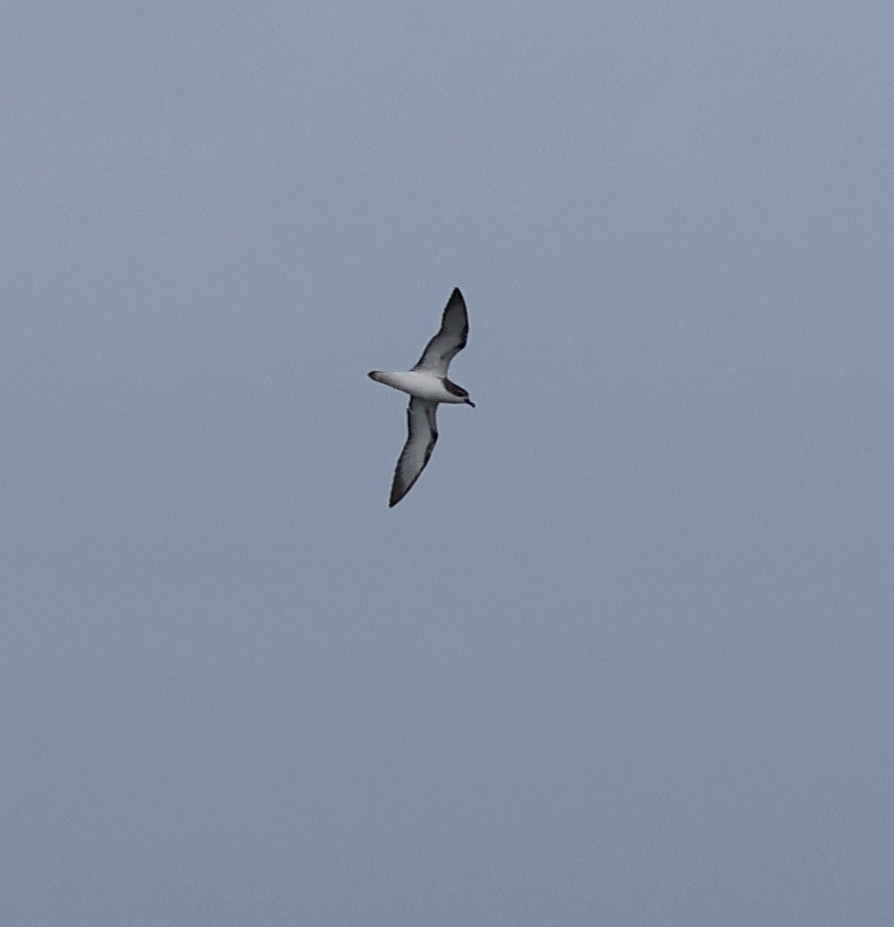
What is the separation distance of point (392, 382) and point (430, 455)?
133 inches

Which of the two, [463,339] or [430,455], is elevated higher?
[463,339]

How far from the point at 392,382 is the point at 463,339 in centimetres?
230

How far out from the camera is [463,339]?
43844 millimetres

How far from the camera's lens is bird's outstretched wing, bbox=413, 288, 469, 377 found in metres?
43.1

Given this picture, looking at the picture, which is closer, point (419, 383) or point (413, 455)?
point (419, 383)

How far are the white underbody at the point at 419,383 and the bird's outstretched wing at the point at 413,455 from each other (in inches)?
57.8

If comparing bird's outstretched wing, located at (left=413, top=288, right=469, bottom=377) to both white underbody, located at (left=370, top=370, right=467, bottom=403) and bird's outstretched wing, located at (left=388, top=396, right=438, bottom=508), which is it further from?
bird's outstretched wing, located at (left=388, top=396, right=438, bottom=508)

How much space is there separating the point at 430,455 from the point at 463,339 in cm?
407

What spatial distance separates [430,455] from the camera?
152ft

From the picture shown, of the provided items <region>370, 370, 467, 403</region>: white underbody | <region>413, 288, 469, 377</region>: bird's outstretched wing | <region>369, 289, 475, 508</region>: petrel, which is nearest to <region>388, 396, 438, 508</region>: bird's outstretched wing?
<region>369, 289, 475, 508</region>: petrel

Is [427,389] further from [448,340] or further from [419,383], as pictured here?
[448,340]

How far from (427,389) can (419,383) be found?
328mm

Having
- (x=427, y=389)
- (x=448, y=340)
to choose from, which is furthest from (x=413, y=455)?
(x=448, y=340)

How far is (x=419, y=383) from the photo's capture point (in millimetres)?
43844
